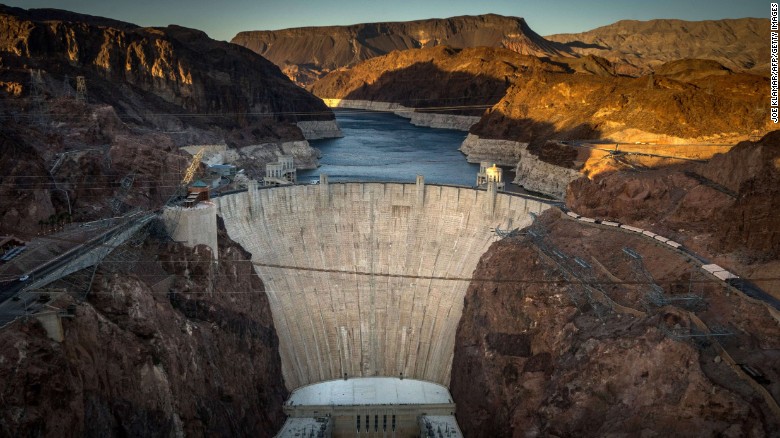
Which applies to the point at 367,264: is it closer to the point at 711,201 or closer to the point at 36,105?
the point at 711,201

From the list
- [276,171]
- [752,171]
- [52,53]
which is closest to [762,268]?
[752,171]

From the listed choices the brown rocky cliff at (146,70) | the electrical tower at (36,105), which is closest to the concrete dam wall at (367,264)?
the electrical tower at (36,105)

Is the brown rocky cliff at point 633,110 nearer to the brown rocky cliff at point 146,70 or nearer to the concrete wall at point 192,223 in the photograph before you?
the brown rocky cliff at point 146,70

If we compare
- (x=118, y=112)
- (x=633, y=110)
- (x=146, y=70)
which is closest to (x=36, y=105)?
(x=118, y=112)

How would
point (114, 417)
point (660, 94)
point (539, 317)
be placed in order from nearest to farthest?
point (114, 417) < point (539, 317) < point (660, 94)

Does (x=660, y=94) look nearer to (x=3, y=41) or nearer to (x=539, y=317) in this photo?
(x=539, y=317)

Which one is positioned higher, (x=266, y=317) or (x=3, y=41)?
(x=3, y=41)
